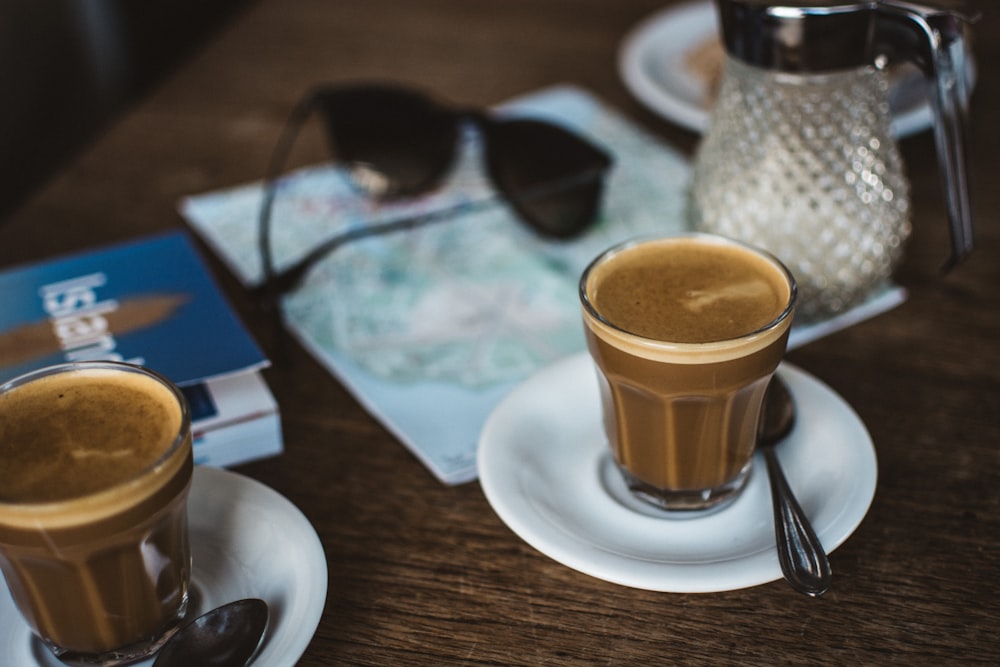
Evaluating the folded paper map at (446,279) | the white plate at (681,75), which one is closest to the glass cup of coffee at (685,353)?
the folded paper map at (446,279)

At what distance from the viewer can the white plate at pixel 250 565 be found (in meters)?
0.52

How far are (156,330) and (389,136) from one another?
1.31 feet

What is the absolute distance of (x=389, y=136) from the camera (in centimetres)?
103

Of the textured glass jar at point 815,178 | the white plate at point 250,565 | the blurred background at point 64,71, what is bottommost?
the blurred background at point 64,71

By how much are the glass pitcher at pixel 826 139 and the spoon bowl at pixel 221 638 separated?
0.46 meters

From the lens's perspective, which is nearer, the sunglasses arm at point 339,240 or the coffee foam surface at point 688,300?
the coffee foam surface at point 688,300

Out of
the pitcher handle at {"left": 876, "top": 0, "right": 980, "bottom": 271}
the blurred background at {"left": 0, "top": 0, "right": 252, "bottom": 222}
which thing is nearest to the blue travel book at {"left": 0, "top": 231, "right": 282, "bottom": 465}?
the pitcher handle at {"left": 876, "top": 0, "right": 980, "bottom": 271}

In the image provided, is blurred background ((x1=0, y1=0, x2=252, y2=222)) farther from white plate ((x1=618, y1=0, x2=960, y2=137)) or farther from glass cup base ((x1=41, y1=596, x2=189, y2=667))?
glass cup base ((x1=41, y1=596, x2=189, y2=667))

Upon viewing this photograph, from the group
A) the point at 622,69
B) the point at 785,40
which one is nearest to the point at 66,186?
the point at 622,69

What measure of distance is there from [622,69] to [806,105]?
451 millimetres

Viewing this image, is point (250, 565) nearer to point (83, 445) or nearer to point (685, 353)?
point (83, 445)

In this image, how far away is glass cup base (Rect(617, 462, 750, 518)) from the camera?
0.62m

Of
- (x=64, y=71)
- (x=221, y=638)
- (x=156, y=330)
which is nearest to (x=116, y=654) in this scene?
(x=221, y=638)

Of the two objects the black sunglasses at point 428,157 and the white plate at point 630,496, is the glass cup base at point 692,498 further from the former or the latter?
the black sunglasses at point 428,157
